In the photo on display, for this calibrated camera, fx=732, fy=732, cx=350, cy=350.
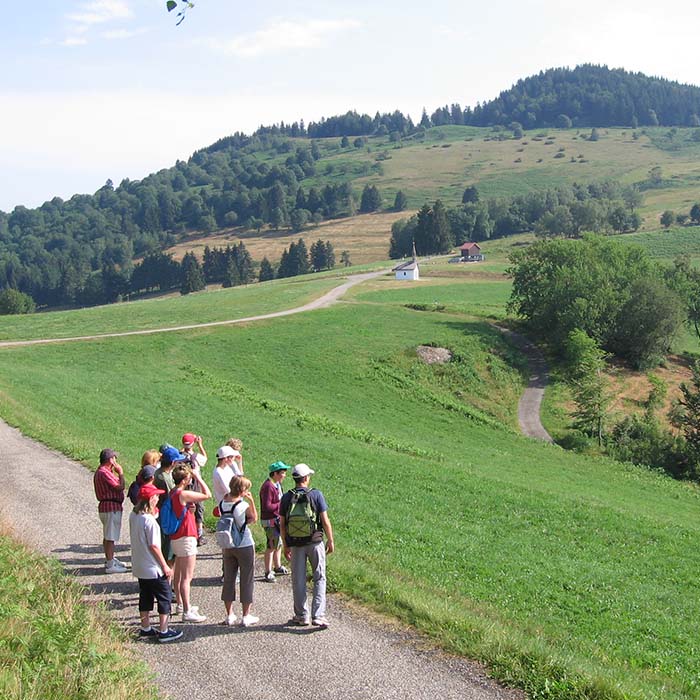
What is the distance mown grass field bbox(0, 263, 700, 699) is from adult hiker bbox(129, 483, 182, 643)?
3.01 meters

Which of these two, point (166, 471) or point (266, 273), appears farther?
point (266, 273)

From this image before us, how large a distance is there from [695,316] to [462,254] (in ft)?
190

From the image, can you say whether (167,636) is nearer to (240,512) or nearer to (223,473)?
(240,512)

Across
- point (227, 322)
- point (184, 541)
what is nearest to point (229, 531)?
point (184, 541)

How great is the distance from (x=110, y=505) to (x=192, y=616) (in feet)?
10.4

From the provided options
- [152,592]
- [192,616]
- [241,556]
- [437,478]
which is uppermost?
[241,556]

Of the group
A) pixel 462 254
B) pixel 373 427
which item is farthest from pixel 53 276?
pixel 373 427

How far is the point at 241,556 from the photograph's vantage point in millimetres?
10711

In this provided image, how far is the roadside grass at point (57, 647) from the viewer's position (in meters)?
7.75

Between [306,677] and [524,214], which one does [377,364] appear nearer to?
[306,677]

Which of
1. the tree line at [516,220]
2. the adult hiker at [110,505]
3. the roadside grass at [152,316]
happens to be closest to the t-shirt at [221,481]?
the adult hiker at [110,505]

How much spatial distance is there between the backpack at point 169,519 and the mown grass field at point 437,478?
2.95 metres

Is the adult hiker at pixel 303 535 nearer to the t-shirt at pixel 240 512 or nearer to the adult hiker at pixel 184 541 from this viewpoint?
the t-shirt at pixel 240 512

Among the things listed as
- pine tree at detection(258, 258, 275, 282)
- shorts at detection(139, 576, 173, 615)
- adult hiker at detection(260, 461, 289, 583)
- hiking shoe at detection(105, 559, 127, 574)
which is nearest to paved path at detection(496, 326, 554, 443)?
adult hiker at detection(260, 461, 289, 583)
